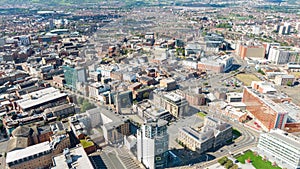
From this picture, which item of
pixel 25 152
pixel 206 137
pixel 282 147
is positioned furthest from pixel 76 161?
pixel 282 147

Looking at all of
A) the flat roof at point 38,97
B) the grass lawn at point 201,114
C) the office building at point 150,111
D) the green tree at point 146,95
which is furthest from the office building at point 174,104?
the flat roof at point 38,97

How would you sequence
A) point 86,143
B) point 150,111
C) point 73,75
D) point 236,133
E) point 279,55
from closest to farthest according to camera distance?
point 86,143 → point 236,133 → point 150,111 → point 73,75 → point 279,55

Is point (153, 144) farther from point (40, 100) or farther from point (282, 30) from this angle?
point (282, 30)

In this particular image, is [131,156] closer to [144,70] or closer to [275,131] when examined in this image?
[275,131]

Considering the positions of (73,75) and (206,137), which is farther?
(73,75)

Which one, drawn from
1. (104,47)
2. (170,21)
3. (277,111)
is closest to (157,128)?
(277,111)

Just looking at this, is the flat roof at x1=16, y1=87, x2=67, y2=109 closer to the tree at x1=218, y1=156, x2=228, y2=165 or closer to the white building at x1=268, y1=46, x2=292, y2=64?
the tree at x1=218, y1=156, x2=228, y2=165

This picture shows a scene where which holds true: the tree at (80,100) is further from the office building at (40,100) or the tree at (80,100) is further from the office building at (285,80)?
the office building at (285,80)
